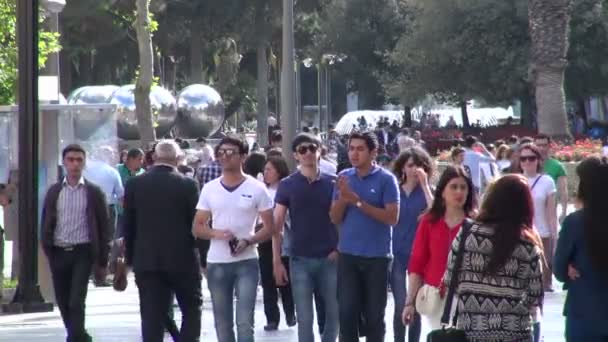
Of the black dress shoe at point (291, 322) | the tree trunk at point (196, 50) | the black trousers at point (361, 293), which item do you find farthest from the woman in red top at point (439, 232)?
the tree trunk at point (196, 50)

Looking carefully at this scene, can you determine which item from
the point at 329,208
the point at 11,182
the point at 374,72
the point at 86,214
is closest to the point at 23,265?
the point at 11,182

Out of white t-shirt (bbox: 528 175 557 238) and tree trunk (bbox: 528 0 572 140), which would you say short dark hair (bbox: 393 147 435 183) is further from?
tree trunk (bbox: 528 0 572 140)

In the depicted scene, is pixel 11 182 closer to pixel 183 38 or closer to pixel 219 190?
pixel 219 190

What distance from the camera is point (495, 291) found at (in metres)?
7.20

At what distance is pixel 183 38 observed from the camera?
54.2m

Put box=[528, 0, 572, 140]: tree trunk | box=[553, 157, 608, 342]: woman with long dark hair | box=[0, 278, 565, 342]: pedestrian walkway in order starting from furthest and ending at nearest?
box=[528, 0, 572, 140]: tree trunk < box=[0, 278, 565, 342]: pedestrian walkway < box=[553, 157, 608, 342]: woman with long dark hair

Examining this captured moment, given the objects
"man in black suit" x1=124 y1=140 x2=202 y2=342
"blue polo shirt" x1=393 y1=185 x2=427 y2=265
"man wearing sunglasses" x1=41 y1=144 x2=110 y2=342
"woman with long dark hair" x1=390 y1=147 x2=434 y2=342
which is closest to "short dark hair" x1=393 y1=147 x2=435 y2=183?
"woman with long dark hair" x1=390 y1=147 x2=434 y2=342

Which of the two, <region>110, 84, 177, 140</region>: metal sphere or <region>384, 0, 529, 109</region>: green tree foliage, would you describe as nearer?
<region>110, 84, 177, 140</region>: metal sphere

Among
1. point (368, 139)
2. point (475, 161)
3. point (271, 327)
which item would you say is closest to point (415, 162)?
point (368, 139)

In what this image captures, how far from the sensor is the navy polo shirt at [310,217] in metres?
10.8

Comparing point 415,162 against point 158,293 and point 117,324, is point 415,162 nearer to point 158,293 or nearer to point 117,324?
point 158,293

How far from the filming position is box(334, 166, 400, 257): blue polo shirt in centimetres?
1026

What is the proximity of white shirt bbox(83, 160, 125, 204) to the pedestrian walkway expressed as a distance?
1.23 m

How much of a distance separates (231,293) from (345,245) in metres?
0.88
